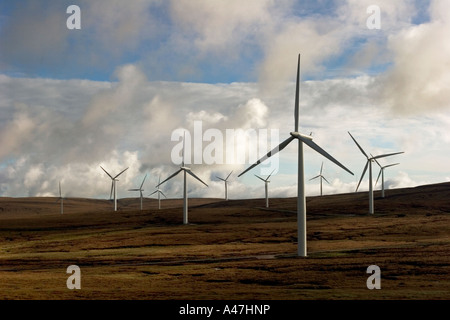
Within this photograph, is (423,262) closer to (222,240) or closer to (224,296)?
(224,296)

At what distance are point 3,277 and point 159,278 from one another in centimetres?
1465

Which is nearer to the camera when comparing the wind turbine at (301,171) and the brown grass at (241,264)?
the brown grass at (241,264)

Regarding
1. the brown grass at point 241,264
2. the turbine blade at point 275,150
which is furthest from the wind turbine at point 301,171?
the brown grass at point 241,264

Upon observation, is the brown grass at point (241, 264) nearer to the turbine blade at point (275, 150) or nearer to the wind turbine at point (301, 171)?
the wind turbine at point (301, 171)

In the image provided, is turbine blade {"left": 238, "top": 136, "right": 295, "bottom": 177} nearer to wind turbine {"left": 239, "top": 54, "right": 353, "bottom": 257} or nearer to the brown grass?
wind turbine {"left": 239, "top": 54, "right": 353, "bottom": 257}

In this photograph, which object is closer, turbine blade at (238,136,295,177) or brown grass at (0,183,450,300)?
brown grass at (0,183,450,300)

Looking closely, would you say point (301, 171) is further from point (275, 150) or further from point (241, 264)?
point (241, 264)

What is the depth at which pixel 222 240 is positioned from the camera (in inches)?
3450

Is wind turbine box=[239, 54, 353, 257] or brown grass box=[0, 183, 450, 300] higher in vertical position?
wind turbine box=[239, 54, 353, 257]

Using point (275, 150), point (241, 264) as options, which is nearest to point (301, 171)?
point (275, 150)

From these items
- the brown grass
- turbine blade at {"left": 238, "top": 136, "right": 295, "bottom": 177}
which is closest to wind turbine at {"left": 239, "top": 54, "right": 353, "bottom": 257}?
turbine blade at {"left": 238, "top": 136, "right": 295, "bottom": 177}
